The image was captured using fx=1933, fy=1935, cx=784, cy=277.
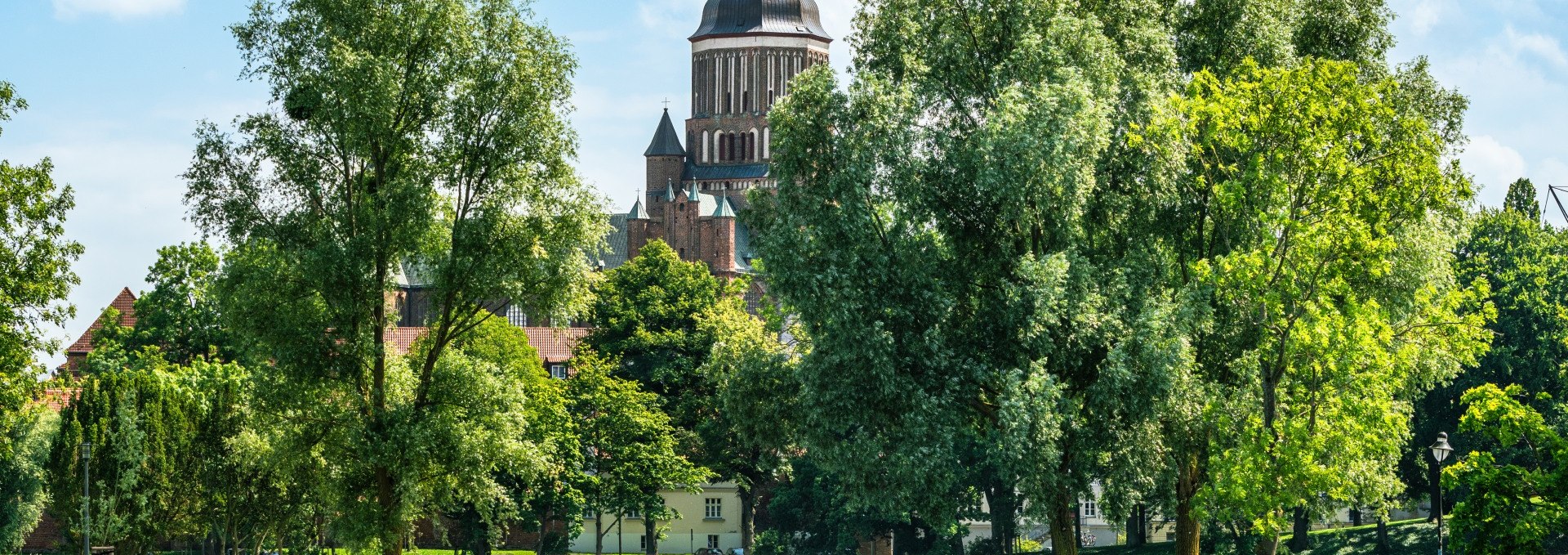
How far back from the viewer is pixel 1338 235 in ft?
93.2

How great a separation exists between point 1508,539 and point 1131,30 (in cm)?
1307

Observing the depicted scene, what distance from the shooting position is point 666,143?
466 ft

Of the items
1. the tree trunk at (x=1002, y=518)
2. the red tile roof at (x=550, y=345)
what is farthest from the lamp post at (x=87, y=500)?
the red tile roof at (x=550, y=345)

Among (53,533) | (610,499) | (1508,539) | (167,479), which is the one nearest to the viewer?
(1508,539)

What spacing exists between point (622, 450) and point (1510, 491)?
4122cm

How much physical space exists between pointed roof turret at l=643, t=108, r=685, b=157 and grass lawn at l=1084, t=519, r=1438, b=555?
284ft

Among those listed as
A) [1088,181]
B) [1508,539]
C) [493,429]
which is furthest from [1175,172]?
[493,429]

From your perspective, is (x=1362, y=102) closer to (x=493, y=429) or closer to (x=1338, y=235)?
(x=1338, y=235)

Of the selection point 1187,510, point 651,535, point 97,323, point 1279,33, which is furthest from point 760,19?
point 1187,510

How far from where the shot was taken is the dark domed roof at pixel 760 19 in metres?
140

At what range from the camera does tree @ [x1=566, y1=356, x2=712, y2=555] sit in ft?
203

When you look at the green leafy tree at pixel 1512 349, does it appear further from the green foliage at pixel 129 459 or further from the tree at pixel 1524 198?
the green foliage at pixel 129 459

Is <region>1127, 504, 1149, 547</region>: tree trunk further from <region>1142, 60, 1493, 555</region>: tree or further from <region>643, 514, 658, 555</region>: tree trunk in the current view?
<region>1142, 60, 1493, 555</region>: tree

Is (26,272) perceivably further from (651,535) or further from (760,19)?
(760,19)
